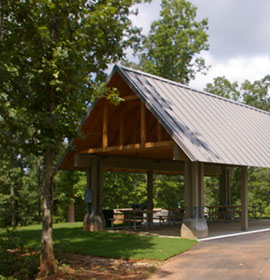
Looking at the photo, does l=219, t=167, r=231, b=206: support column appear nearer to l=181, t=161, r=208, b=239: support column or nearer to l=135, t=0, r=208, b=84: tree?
l=181, t=161, r=208, b=239: support column

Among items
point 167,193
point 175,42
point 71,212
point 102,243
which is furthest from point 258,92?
point 102,243

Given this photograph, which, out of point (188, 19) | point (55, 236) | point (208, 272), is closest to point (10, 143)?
point (208, 272)

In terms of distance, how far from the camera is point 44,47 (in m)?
8.15

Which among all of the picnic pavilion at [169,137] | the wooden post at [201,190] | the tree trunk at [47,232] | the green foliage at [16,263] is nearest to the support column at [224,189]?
the picnic pavilion at [169,137]

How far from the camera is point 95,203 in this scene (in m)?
15.3

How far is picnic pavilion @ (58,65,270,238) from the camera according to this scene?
1213 cm

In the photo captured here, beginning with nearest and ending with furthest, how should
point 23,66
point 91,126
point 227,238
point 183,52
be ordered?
1. point 23,66
2. point 227,238
3. point 91,126
4. point 183,52

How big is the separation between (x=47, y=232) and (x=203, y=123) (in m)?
7.49

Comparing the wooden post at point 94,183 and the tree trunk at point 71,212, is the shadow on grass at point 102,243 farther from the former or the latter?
the tree trunk at point 71,212

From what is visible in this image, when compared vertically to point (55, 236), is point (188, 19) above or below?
above

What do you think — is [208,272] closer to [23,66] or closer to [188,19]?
[23,66]

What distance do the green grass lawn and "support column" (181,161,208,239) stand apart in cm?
56

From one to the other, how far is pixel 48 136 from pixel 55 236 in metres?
6.51

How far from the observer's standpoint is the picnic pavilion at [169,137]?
1213 centimetres
